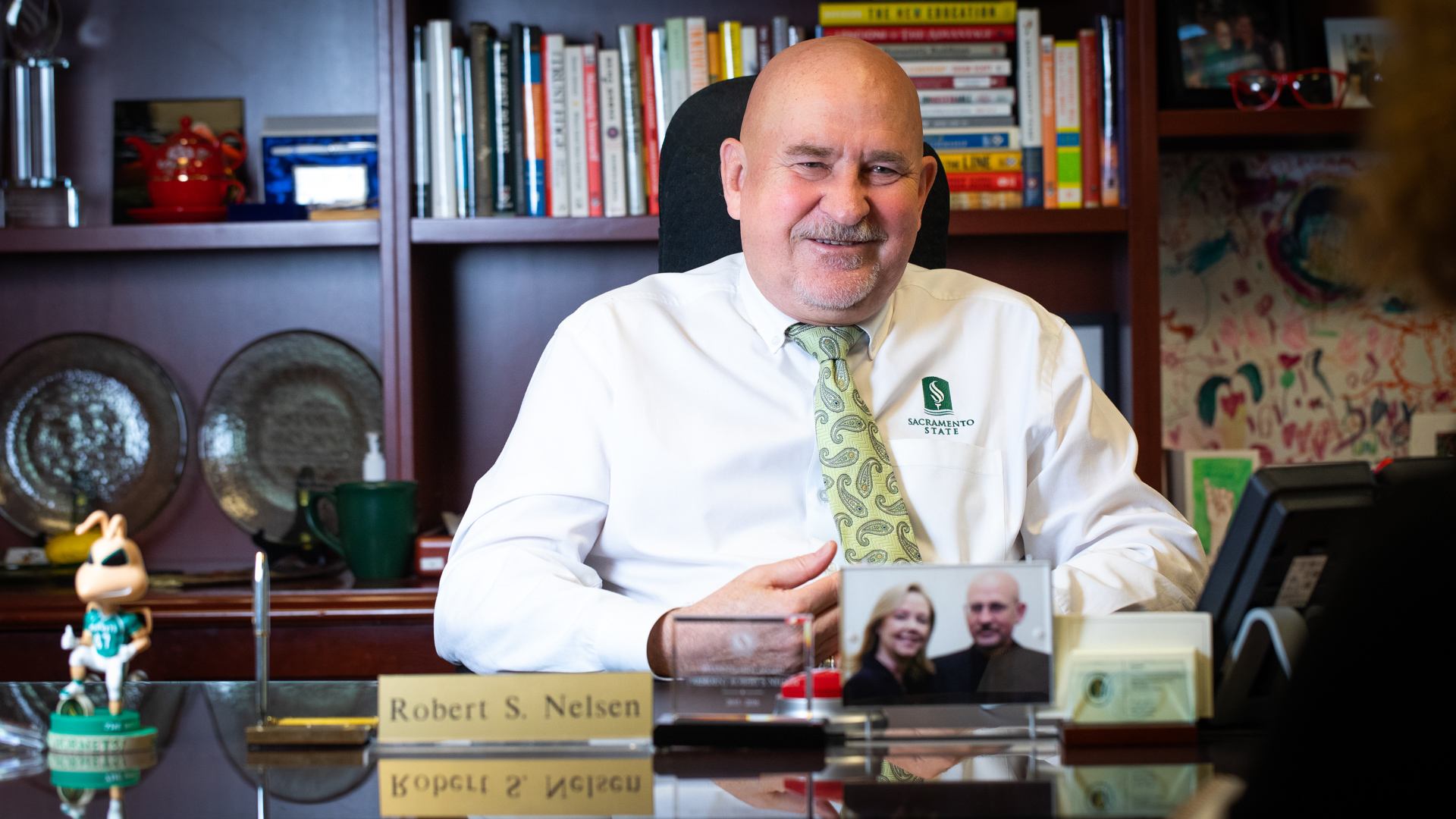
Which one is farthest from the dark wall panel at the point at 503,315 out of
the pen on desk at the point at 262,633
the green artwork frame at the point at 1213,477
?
the pen on desk at the point at 262,633

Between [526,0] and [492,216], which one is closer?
[492,216]

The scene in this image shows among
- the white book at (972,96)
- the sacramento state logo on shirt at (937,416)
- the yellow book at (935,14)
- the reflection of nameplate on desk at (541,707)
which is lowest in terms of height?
the reflection of nameplate on desk at (541,707)

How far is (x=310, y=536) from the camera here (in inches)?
88.8

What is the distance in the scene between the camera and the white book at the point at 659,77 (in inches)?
84.8

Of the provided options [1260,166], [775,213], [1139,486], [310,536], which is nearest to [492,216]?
[310,536]

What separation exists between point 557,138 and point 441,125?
0.20 m

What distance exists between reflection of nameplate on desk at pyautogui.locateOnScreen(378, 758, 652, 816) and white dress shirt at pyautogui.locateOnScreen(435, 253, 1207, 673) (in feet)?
1.79

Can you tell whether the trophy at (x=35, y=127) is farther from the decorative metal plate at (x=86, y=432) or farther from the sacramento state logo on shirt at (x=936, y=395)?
the sacramento state logo on shirt at (x=936, y=395)

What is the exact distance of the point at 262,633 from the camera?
Answer: 88cm

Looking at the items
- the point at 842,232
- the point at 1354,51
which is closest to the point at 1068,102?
the point at 1354,51

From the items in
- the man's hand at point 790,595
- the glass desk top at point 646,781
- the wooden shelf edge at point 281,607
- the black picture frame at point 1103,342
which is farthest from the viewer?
the black picture frame at point 1103,342

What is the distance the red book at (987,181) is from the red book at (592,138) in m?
0.62

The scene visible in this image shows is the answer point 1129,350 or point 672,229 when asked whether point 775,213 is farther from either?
point 1129,350

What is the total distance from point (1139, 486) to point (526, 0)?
1.56 metres
